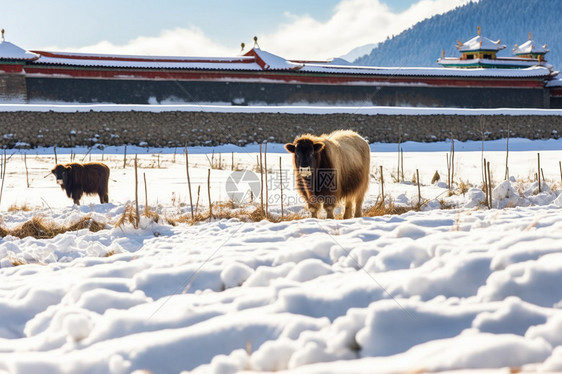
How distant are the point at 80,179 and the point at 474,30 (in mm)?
135353

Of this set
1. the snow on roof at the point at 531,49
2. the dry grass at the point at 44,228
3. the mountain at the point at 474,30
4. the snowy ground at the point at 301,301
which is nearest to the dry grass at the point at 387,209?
the snowy ground at the point at 301,301

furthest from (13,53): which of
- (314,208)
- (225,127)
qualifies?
(314,208)

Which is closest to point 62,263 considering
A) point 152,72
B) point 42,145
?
point 42,145

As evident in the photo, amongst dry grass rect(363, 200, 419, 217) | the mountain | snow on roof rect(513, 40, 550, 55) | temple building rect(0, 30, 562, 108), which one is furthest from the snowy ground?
the mountain

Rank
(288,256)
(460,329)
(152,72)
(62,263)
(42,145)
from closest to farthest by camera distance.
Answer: (460,329), (288,256), (62,263), (42,145), (152,72)

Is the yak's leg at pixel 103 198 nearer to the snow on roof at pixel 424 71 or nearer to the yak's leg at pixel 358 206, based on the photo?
the yak's leg at pixel 358 206

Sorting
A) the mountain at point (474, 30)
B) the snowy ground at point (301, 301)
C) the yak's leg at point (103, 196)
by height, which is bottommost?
the snowy ground at point (301, 301)

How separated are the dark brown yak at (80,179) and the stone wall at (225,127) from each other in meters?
8.86

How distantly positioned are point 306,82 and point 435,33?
120 metres

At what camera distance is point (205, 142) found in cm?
1772

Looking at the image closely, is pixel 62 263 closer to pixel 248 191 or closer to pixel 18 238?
pixel 18 238

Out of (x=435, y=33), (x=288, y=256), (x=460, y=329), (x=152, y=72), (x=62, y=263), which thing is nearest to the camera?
(x=460, y=329)

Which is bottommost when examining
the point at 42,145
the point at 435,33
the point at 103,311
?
the point at 103,311

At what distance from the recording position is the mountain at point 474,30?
4658 inches
